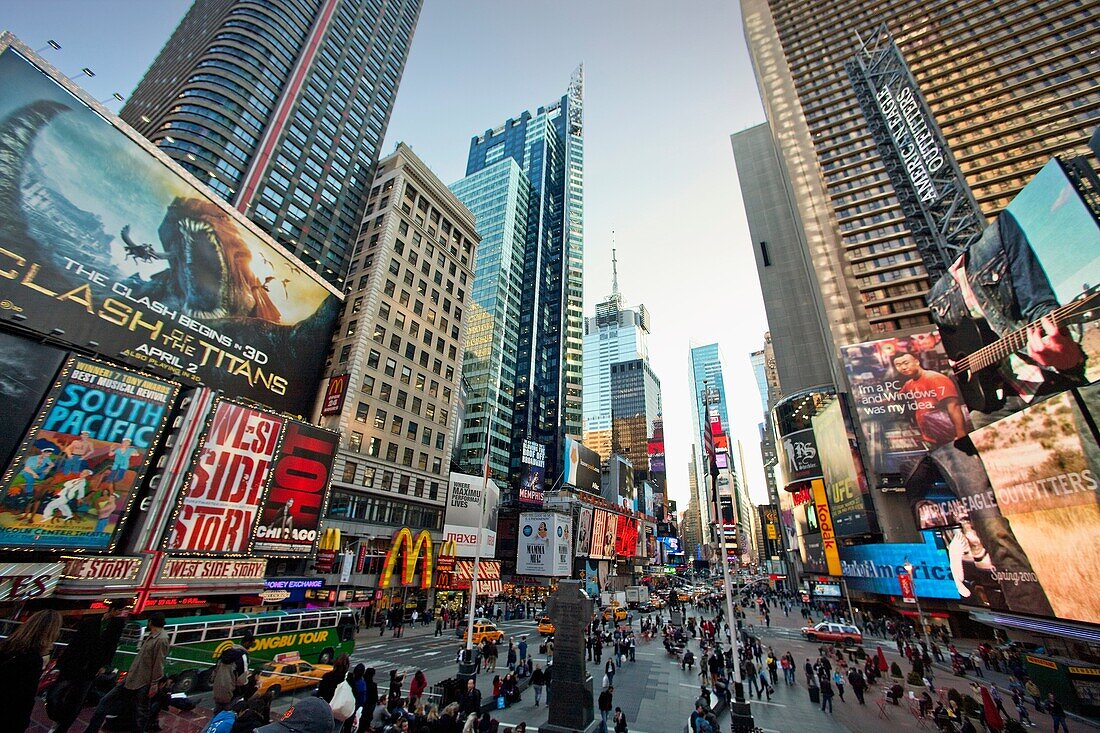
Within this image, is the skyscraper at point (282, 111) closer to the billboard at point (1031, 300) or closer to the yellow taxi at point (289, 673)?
the yellow taxi at point (289, 673)

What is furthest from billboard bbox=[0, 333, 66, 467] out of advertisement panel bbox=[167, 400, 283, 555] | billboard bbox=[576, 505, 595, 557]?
billboard bbox=[576, 505, 595, 557]

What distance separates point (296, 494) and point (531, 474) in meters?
36.5

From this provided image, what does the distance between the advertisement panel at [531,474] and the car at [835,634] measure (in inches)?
1364

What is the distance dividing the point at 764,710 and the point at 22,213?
140 ft

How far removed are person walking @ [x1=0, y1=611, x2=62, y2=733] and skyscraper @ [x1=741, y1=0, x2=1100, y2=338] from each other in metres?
78.8

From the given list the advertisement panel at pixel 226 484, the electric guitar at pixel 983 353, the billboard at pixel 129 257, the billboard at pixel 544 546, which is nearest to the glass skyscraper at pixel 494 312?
the billboard at pixel 544 546

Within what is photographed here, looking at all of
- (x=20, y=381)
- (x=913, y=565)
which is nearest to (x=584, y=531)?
(x=913, y=565)

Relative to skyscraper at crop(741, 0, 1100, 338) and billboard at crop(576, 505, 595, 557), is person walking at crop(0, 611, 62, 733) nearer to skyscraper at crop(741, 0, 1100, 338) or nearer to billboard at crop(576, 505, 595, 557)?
billboard at crop(576, 505, 595, 557)

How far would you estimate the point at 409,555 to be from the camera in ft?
146

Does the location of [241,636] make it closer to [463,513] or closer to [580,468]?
[463,513]

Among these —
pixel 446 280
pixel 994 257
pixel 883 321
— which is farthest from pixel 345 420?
pixel 883 321

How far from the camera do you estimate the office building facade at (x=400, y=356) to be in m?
43.7

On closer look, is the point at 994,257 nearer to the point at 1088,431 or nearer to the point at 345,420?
the point at 1088,431

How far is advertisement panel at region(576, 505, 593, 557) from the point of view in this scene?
68444 mm
